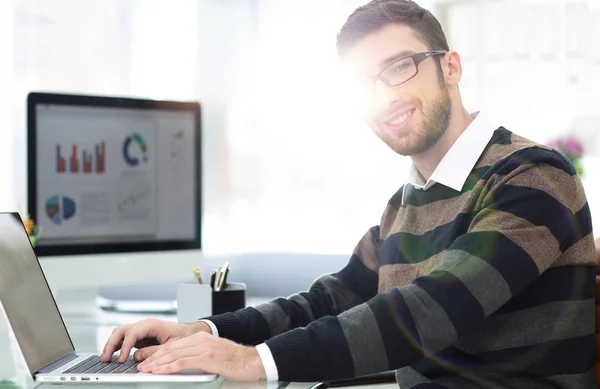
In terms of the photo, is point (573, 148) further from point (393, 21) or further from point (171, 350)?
point (171, 350)

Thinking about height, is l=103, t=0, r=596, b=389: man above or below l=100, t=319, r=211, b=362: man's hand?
above

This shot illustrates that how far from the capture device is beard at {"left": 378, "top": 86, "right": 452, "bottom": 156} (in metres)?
1.80

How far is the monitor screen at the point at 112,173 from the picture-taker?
7.92 ft

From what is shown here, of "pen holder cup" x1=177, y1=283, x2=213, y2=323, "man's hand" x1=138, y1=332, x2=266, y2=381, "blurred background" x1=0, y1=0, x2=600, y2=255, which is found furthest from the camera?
"blurred background" x1=0, y1=0, x2=600, y2=255

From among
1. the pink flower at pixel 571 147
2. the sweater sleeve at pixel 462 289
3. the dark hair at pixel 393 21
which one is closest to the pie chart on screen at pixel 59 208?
Result: the dark hair at pixel 393 21

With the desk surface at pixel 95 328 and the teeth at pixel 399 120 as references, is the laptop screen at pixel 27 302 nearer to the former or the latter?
the desk surface at pixel 95 328

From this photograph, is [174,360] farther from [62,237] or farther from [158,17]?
[158,17]

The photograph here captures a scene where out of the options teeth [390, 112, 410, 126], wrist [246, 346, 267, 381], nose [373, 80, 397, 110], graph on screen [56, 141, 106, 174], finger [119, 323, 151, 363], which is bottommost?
finger [119, 323, 151, 363]

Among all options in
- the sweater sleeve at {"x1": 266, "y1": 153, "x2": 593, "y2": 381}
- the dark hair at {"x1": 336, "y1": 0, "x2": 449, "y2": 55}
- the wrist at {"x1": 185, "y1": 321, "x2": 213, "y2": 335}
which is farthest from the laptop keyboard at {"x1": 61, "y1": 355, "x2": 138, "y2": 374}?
the dark hair at {"x1": 336, "y1": 0, "x2": 449, "y2": 55}

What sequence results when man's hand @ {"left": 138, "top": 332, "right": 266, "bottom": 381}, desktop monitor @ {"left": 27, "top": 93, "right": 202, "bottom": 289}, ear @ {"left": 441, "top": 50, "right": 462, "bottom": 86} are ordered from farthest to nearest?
desktop monitor @ {"left": 27, "top": 93, "right": 202, "bottom": 289}
ear @ {"left": 441, "top": 50, "right": 462, "bottom": 86}
man's hand @ {"left": 138, "top": 332, "right": 266, "bottom": 381}

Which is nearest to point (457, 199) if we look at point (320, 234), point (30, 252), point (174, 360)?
point (174, 360)

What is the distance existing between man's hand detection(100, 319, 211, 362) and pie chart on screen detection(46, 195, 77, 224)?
0.95m

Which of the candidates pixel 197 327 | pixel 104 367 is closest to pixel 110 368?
pixel 104 367

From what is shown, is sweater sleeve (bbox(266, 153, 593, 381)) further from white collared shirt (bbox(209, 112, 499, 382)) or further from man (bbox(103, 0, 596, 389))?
white collared shirt (bbox(209, 112, 499, 382))
